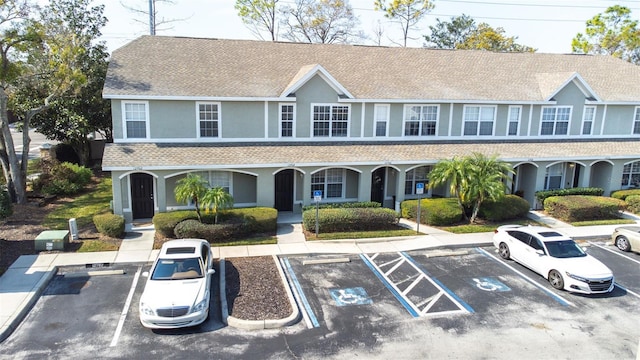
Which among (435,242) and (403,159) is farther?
(403,159)

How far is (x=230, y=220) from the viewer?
66.6 feet

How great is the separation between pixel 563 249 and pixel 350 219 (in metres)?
8.60

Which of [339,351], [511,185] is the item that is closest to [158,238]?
[339,351]

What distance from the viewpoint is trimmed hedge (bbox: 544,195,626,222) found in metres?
23.8

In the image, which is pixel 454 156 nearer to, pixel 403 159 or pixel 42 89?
pixel 403 159

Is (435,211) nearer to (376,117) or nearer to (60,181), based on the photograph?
(376,117)

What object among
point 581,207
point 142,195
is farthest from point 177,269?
point 581,207

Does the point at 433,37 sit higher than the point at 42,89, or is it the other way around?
the point at 433,37

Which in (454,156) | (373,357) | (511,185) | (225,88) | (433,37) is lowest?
(373,357)

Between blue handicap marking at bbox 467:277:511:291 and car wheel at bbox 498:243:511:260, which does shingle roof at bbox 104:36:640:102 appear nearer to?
car wheel at bbox 498:243:511:260

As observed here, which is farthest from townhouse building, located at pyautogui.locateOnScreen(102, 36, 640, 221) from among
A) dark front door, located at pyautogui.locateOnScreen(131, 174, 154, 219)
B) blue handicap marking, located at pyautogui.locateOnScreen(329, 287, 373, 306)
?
blue handicap marking, located at pyautogui.locateOnScreen(329, 287, 373, 306)

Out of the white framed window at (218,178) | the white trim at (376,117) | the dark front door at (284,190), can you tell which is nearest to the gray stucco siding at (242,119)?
the white framed window at (218,178)

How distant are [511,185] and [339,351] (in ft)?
63.3

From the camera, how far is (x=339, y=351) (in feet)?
38.7
